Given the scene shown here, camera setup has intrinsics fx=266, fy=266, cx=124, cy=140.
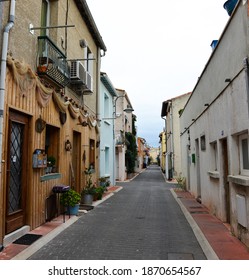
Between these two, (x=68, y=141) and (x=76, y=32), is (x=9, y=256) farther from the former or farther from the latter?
(x=76, y=32)

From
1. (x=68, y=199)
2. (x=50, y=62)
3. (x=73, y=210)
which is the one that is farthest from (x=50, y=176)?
(x=50, y=62)

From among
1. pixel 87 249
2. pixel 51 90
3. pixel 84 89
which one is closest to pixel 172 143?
pixel 84 89

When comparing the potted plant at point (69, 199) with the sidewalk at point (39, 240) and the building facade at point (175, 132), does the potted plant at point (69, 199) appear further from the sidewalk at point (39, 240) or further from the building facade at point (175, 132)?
the building facade at point (175, 132)

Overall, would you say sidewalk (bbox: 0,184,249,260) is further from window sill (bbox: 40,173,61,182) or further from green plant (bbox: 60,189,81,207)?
window sill (bbox: 40,173,61,182)

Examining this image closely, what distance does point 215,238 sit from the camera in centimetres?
552

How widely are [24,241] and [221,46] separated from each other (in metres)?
6.29

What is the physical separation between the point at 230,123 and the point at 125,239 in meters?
3.36

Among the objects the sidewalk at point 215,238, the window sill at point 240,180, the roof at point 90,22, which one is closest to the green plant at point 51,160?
the sidewalk at point 215,238

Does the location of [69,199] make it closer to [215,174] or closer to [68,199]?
[68,199]

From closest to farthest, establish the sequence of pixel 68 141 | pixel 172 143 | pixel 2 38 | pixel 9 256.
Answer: pixel 9 256 < pixel 2 38 < pixel 68 141 < pixel 172 143

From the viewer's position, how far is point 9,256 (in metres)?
4.37

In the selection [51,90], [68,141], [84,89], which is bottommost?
[68,141]

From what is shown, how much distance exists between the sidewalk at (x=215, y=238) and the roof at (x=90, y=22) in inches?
326

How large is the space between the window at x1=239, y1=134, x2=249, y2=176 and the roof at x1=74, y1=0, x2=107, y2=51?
7.66 m
